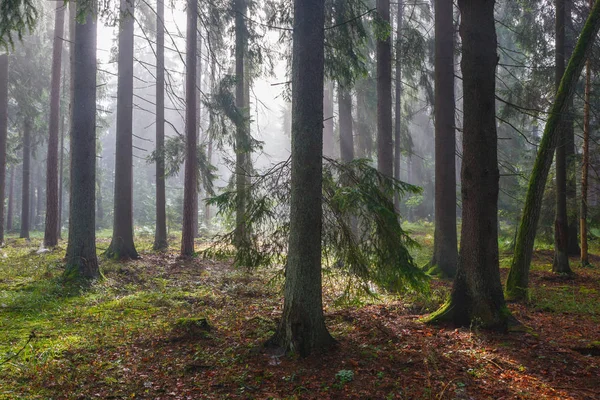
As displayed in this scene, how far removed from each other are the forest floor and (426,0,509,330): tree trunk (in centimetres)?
40

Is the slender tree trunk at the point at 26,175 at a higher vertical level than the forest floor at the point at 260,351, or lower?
higher

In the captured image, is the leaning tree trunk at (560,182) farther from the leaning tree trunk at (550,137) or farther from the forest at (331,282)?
the leaning tree trunk at (550,137)

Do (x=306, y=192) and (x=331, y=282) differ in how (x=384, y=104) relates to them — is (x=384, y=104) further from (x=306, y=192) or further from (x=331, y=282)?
(x=306, y=192)

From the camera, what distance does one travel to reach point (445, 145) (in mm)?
10078

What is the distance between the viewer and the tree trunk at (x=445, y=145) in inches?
393

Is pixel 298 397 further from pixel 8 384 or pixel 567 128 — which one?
pixel 567 128

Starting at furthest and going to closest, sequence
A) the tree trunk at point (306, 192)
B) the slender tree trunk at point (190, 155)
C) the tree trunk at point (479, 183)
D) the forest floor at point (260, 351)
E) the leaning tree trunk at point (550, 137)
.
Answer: the slender tree trunk at point (190, 155) < the leaning tree trunk at point (550, 137) < the tree trunk at point (479, 183) < the tree trunk at point (306, 192) < the forest floor at point (260, 351)

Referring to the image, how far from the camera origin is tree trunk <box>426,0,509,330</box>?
589 centimetres

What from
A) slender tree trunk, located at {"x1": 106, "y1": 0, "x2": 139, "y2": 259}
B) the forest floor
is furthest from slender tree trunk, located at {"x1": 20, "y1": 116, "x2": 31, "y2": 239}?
the forest floor

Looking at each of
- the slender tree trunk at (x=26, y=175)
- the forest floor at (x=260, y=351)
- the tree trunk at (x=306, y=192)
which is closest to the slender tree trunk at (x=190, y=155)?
the forest floor at (x=260, y=351)

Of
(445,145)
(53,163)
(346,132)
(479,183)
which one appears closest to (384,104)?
(445,145)

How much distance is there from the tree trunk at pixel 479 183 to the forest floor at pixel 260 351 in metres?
0.40

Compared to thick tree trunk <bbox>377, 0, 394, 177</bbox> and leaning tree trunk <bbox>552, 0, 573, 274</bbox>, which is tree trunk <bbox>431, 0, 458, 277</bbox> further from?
leaning tree trunk <bbox>552, 0, 573, 274</bbox>

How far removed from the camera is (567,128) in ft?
34.6
